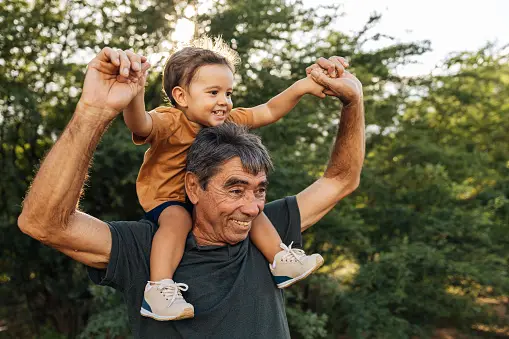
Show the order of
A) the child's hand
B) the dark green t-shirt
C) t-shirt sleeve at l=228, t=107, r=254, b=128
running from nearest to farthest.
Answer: the dark green t-shirt
the child's hand
t-shirt sleeve at l=228, t=107, r=254, b=128

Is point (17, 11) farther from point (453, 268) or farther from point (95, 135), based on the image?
point (95, 135)

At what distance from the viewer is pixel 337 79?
218 cm

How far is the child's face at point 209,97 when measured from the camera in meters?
2.16

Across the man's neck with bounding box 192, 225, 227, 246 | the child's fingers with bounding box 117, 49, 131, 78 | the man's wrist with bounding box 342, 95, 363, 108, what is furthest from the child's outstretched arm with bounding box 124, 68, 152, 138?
the man's wrist with bounding box 342, 95, 363, 108

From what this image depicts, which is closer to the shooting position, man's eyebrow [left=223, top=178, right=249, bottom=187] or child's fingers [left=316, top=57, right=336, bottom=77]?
man's eyebrow [left=223, top=178, right=249, bottom=187]

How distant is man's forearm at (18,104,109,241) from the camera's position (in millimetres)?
1539

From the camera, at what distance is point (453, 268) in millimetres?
7531

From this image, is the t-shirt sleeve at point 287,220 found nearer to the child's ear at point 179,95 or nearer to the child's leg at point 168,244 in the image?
the child's leg at point 168,244

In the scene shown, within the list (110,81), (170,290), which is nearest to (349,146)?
(170,290)

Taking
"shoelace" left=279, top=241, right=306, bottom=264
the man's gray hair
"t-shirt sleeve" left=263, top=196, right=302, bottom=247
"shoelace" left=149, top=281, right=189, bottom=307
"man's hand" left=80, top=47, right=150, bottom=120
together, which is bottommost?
"shoelace" left=149, top=281, right=189, bottom=307

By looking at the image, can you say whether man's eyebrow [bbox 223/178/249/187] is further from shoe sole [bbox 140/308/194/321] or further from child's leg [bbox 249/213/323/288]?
shoe sole [bbox 140/308/194/321]

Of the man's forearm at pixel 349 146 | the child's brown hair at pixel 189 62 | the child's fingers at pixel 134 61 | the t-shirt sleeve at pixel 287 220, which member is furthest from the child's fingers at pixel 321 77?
the child's fingers at pixel 134 61

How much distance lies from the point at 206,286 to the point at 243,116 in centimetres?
74

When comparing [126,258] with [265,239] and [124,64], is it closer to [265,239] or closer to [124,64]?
[265,239]
